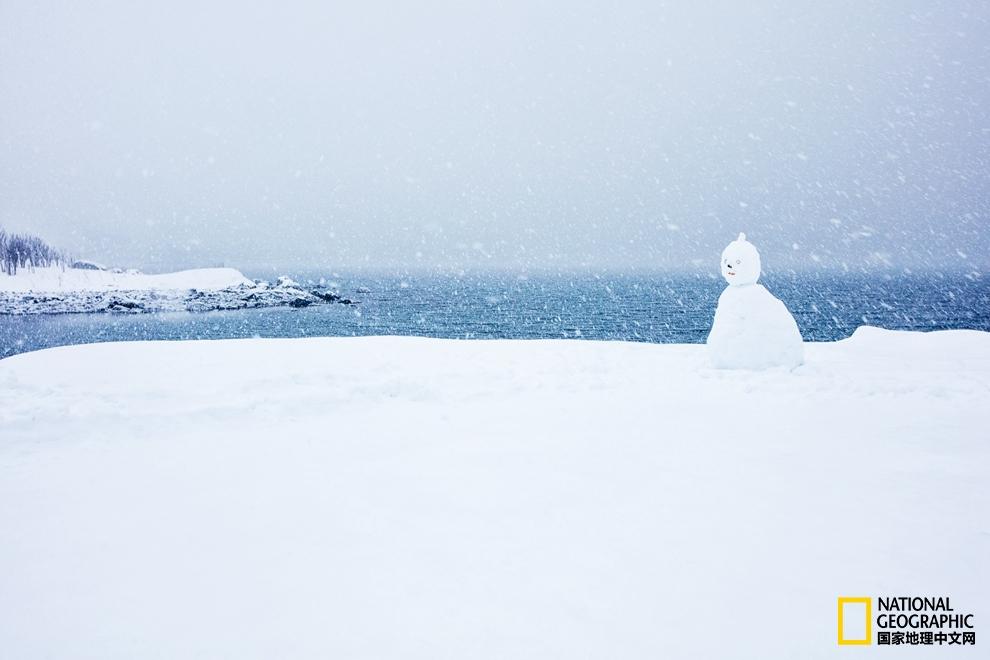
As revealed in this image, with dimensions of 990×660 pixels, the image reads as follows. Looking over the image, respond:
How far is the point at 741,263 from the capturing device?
36.0 ft

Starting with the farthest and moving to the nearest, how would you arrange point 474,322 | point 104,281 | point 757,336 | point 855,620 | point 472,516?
point 104,281
point 474,322
point 757,336
point 472,516
point 855,620

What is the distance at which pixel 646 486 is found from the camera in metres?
4.88

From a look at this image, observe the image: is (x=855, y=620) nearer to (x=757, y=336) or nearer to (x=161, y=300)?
(x=757, y=336)

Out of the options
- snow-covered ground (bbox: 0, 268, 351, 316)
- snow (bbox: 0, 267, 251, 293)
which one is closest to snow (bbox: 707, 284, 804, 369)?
snow-covered ground (bbox: 0, 268, 351, 316)

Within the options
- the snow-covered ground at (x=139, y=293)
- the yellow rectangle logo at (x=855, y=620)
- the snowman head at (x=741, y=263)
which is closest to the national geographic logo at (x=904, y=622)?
the yellow rectangle logo at (x=855, y=620)

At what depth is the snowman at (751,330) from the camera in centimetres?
1065

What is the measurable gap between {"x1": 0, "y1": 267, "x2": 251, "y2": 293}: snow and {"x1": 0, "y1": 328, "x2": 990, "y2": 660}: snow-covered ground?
8140 cm

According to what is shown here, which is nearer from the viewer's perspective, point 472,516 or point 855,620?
point 855,620

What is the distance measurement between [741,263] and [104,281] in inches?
4109

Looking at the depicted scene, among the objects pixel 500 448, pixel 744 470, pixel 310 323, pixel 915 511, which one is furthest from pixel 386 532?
pixel 310 323

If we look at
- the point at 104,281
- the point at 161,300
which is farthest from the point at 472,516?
the point at 104,281

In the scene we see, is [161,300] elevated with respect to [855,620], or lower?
elevated

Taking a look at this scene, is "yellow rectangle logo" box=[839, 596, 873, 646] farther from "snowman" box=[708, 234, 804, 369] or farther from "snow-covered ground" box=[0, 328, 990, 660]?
"snowman" box=[708, 234, 804, 369]

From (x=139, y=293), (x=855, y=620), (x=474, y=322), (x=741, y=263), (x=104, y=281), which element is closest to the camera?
(x=855, y=620)
